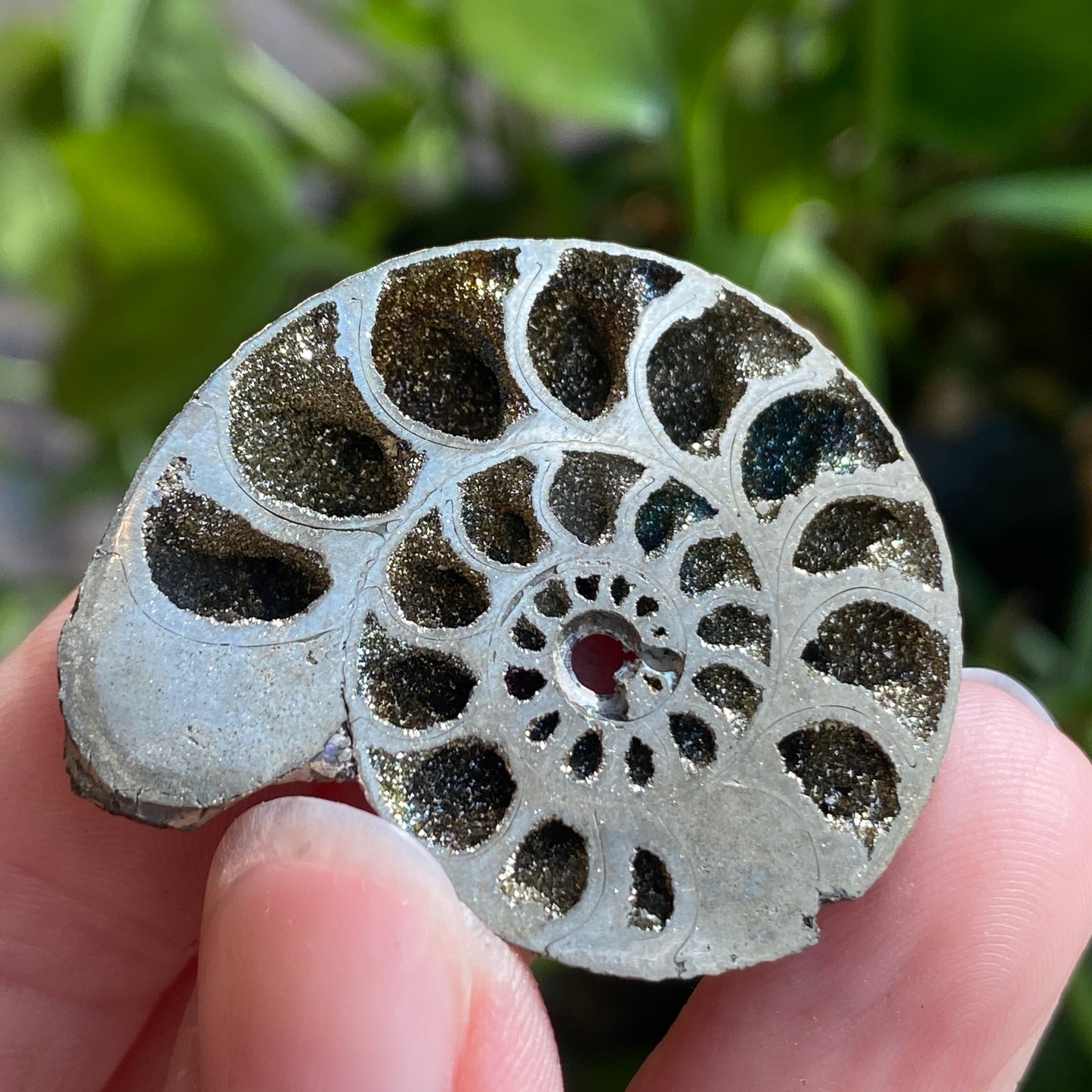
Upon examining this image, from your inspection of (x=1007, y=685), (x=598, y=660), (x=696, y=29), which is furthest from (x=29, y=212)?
(x=1007, y=685)

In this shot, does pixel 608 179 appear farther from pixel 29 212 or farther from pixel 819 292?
pixel 29 212

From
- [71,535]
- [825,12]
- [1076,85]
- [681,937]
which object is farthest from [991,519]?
[71,535]

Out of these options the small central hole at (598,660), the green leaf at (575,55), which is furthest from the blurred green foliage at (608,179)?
the small central hole at (598,660)

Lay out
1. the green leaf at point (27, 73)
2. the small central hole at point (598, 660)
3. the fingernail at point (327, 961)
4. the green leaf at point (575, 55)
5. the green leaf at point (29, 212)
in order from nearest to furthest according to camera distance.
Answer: the fingernail at point (327, 961)
the small central hole at point (598, 660)
the green leaf at point (575, 55)
the green leaf at point (27, 73)
the green leaf at point (29, 212)

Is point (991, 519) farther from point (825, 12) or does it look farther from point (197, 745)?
point (197, 745)

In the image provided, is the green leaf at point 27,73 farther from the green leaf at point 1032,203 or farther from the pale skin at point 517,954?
the green leaf at point 1032,203

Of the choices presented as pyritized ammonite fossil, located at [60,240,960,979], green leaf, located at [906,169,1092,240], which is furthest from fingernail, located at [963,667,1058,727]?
green leaf, located at [906,169,1092,240]
